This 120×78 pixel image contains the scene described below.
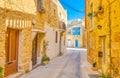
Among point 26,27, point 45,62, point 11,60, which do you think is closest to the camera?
point 11,60

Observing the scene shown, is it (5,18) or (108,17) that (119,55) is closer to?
(108,17)

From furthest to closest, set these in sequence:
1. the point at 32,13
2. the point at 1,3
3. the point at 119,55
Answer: the point at 32,13 < the point at 1,3 < the point at 119,55

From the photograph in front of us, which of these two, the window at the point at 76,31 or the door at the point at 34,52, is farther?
the window at the point at 76,31

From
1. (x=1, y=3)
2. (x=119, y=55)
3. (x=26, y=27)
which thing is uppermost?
(x=1, y=3)

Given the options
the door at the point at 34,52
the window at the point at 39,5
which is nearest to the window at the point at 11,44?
the door at the point at 34,52

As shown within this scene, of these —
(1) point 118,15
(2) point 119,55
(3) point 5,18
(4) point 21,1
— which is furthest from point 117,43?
(4) point 21,1

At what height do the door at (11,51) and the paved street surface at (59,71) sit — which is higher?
the door at (11,51)

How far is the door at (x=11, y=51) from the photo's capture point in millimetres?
8336

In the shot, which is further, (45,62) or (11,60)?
(45,62)

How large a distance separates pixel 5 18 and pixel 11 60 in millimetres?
2092

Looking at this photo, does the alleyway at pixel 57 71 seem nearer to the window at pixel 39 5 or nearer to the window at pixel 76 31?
the window at pixel 39 5

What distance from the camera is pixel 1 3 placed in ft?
23.3

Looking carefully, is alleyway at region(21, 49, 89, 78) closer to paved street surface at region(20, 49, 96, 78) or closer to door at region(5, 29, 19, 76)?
paved street surface at region(20, 49, 96, 78)

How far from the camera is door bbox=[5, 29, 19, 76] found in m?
8.34
